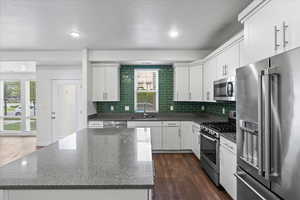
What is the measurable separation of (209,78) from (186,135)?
151 centimetres

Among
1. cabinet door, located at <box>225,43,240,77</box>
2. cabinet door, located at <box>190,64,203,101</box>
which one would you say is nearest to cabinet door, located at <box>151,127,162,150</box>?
cabinet door, located at <box>190,64,203,101</box>

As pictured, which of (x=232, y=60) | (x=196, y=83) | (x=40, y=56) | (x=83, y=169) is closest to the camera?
(x=83, y=169)

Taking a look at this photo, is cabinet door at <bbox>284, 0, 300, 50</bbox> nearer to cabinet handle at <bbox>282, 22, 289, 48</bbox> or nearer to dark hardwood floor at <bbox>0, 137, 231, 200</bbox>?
cabinet handle at <bbox>282, 22, 289, 48</bbox>

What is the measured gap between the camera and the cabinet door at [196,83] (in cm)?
543

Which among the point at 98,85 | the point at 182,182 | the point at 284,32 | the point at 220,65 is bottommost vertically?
the point at 182,182

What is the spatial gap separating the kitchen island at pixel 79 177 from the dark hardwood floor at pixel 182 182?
1.59m

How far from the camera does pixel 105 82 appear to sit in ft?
18.6

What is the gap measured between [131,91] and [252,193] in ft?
14.9

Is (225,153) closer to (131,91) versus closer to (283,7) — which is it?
(283,7)

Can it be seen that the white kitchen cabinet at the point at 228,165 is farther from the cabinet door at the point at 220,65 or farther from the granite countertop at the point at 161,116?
the granite countertop at the point at 161,116

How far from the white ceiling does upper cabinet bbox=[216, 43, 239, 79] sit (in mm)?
434

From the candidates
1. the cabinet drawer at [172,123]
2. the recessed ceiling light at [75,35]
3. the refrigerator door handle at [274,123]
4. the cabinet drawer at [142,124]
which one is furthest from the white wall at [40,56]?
the refrigerator door handle at [274,123]

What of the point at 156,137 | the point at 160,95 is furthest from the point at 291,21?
the point at 160,95

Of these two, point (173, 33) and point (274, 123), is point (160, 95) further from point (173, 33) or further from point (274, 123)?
point (274, 123)
